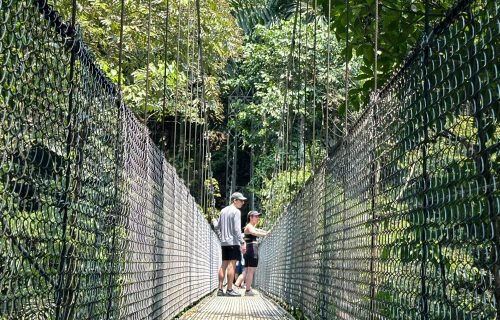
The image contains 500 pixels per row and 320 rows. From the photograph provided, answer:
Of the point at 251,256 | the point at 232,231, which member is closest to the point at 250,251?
the point at 251,256

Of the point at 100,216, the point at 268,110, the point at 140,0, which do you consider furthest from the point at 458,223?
the point at 268,110

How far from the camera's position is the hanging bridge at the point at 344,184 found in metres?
1.54

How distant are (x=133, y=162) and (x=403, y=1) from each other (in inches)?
52.9

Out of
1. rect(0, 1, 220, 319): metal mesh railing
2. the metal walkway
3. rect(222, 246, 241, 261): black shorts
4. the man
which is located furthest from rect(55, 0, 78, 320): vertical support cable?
rect(222, 246, 241, 261): black shorts

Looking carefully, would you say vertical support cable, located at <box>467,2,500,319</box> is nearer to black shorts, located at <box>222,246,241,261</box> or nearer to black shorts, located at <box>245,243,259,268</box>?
black shorts, located at <box>222,246,241,261</box>

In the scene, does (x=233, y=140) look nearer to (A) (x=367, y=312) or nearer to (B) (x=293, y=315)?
(B) (x=293, y=315)

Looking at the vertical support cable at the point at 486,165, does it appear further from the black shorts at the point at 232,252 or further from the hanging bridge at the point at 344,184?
the black shorts at the point at 232,252

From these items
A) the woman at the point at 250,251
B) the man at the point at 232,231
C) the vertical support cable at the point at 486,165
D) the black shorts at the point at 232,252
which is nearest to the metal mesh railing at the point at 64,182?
the vertical support cable at the point at 486,165

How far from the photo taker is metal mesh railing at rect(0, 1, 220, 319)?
150 centimetres

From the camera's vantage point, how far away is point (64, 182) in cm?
203

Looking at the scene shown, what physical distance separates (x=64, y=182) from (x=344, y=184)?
196 cm

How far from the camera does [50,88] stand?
1.83 metres

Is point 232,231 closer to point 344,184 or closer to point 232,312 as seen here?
point 232,312

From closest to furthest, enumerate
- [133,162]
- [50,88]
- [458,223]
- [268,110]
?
[458,223]
[50,88]
[133,162]
[268,110]
